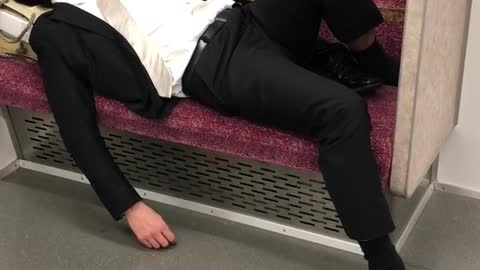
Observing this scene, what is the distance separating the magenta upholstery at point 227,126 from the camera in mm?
1372

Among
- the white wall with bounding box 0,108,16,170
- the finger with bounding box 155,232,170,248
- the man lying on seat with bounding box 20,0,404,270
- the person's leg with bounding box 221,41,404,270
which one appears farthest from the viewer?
the white wall with bounding box 0,108,16,170

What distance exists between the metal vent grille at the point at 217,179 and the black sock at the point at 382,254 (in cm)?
18

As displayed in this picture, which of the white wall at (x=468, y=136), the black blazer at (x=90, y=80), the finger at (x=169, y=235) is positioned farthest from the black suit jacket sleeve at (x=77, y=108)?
the white wall at (x=468, y=136)

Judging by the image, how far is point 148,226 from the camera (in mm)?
1518

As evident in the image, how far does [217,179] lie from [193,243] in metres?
0.16

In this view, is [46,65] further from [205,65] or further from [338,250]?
[338,250]

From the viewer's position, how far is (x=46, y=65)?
1.52 metres

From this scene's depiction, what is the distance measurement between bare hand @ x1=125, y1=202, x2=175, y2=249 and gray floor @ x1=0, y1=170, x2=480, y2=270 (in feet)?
0.11

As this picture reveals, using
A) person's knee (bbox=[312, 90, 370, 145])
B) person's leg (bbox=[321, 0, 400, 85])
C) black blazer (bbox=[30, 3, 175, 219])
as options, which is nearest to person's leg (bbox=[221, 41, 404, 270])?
person's knee (bbox=[312, 90, 370, 145])

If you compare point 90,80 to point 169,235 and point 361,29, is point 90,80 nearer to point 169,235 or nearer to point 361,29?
point 169,235

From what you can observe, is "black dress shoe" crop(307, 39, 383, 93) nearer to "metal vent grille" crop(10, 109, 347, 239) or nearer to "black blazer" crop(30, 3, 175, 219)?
"metal vent grille" crop(10, 109, 347, 239)

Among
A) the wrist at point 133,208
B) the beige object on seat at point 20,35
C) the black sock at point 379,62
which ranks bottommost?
the wrist at point 133,208

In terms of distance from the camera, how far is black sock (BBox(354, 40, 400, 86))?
1.55 metres

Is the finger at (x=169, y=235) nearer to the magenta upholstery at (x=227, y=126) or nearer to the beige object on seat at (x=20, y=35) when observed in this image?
the magenta upholstery at (x=227, y=126)
